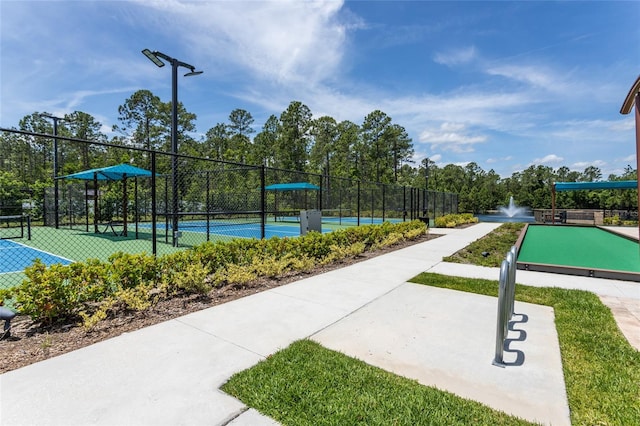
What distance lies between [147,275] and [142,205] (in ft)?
61.8

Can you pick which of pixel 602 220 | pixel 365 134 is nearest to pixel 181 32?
pixel 602 220

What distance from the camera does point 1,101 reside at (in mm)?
10086

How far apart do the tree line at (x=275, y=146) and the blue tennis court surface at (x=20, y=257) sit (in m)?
18.4

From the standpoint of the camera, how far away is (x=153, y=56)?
8023mm

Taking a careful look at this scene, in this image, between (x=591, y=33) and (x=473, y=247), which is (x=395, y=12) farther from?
(x=473, y=247)

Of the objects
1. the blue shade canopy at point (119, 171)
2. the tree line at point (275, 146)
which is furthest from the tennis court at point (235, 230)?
the tree line at point (275, 146)

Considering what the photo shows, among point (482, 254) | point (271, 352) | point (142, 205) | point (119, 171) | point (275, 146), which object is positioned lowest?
point (271, 352)

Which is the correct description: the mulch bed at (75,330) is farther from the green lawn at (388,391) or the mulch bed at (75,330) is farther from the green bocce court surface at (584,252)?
the green bocce court surface at (584,252)

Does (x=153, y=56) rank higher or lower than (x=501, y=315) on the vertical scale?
higher

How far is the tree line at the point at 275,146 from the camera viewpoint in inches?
1141

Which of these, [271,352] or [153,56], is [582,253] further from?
[153,56]

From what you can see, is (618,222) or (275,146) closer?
(618,222)

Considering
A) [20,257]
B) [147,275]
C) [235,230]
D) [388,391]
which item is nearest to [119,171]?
[20,257]

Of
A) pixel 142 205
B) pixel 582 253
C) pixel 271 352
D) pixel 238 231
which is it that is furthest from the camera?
→ pixel 142 205
